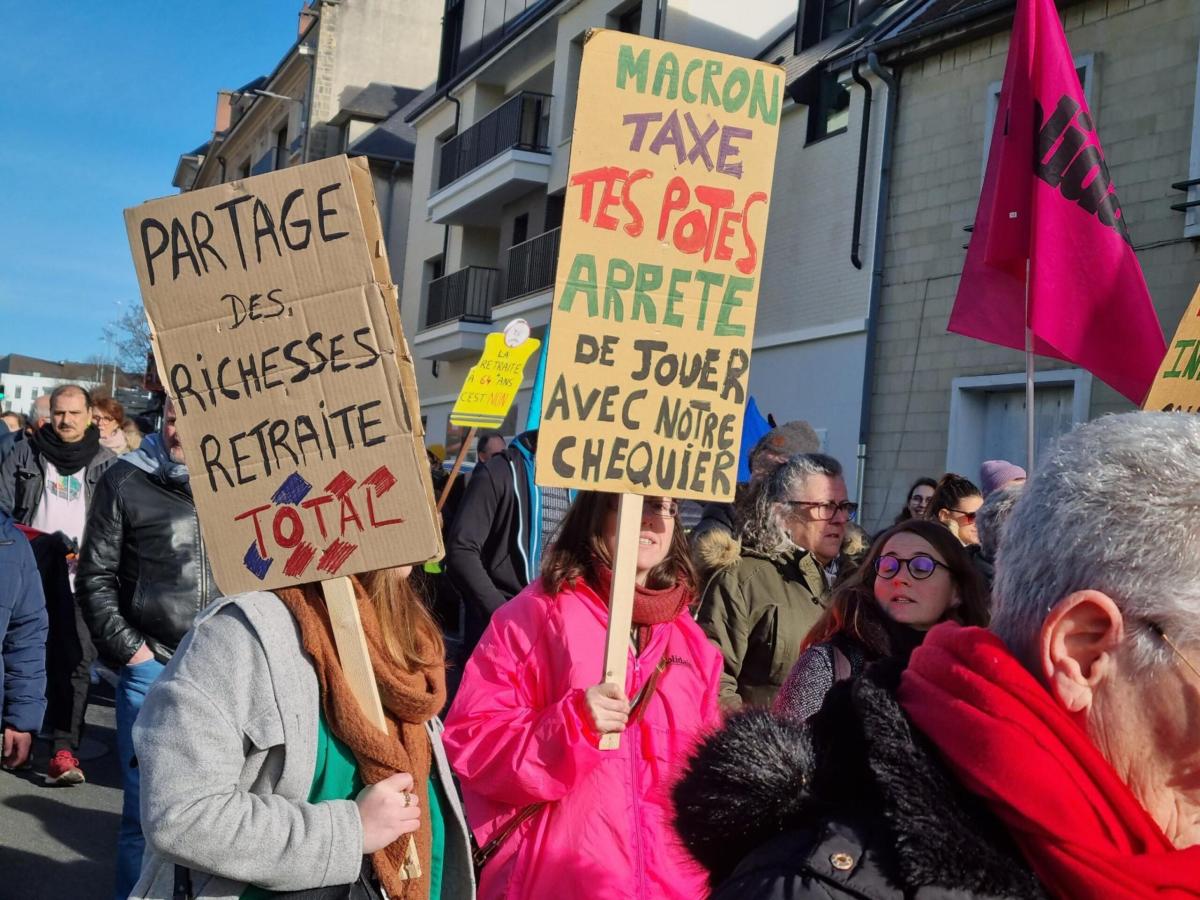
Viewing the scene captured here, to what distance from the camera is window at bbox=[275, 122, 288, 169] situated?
4234 centimetres

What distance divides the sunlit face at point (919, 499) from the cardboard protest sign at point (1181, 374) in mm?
2644

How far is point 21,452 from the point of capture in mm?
8453

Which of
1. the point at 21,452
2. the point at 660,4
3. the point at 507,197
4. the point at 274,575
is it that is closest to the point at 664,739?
→ the point at 274,575

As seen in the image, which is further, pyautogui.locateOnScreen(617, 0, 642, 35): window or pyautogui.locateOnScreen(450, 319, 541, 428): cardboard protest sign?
pyautogui.locateOnScreen(617, 0, 642, 35): window

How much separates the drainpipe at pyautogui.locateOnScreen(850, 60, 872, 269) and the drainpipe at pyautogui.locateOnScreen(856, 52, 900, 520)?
211 mm

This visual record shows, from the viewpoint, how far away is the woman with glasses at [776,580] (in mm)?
4621

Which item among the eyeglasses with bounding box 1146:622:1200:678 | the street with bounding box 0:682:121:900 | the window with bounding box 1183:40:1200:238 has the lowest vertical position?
the street with bounding box 0:682:121:900

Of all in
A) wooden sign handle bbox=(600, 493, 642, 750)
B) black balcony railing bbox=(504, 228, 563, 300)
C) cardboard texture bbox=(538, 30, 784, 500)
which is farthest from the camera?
black balcony railing bbox=(504, 228, 563, 300)

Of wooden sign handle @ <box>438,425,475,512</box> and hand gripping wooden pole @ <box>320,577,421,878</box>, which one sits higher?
wooden sign handle @ <box>438,425,475,512</box>

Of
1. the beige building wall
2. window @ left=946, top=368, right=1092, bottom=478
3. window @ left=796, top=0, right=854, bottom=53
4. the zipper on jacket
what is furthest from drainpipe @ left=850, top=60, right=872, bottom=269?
the zipper on jacket

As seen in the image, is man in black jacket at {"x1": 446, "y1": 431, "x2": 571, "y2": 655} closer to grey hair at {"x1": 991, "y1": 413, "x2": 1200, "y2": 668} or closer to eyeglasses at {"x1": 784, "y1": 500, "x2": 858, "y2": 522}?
eyeglasses at {"x1": 784, "y1": 500, "x2": 858, "y2": 522}

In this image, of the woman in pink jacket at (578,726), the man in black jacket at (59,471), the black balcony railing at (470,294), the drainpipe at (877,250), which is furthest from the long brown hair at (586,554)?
the black balcony railing at (470,294)

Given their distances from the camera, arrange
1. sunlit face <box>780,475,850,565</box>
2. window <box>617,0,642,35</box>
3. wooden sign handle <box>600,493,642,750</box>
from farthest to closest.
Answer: window <box>617,0,642,35</box> < sunlit face <box>780,475,850,565</box> < wooden sign handle <box>600,493,642,750</box>

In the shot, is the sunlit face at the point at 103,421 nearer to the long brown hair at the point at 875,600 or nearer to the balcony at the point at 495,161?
the long brown hair at the point at 875,600
